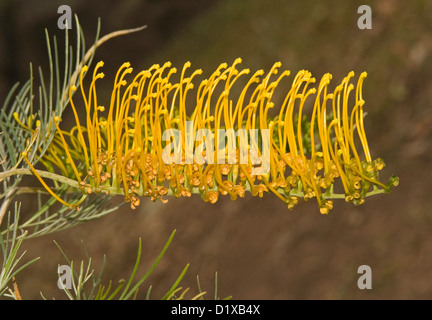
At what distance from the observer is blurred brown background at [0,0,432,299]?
1001 mm

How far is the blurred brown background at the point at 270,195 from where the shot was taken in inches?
39.4

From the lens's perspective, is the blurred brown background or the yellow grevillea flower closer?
the yellow grevillea flower

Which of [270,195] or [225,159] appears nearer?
[225,159]

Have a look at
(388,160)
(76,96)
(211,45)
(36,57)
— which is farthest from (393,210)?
(36,57)

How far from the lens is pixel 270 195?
109 cm

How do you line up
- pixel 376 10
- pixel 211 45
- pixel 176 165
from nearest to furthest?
pixel 176 165 < pixel 376 10 < pixel 211 45

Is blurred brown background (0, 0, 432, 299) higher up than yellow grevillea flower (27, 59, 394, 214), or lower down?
higher up

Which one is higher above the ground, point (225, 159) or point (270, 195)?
point (270, 195)

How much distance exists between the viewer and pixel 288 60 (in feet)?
3.88

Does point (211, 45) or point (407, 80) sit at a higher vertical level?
point (211, 45)

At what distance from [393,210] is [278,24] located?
45 centimetres

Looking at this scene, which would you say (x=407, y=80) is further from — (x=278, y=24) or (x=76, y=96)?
(x=76, y=96)
